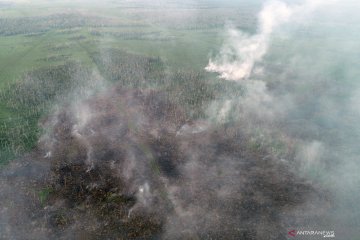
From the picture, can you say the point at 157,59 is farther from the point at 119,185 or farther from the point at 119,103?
the point at 119,185

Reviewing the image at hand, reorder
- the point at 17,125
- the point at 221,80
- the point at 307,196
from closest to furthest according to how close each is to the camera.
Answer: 1. the point at 307,196
2. the point at 17,125
3. the point at 221,80

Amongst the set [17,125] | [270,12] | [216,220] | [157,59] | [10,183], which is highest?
[270,12]

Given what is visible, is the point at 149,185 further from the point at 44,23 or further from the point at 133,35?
the point at 44,23

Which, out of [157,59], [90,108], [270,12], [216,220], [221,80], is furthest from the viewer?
[270,12]

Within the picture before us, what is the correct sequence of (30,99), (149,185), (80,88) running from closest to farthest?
(149,185) < (30,99) < (80,88)

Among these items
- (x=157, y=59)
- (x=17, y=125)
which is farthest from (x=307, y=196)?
(x=157, y=59)

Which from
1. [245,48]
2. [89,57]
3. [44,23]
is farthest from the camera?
[44,23]

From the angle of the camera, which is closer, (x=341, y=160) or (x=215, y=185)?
(x=215, y=185)

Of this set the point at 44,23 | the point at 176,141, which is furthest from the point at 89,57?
the point at 44,23

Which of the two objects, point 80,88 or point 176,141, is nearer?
point 176,141
